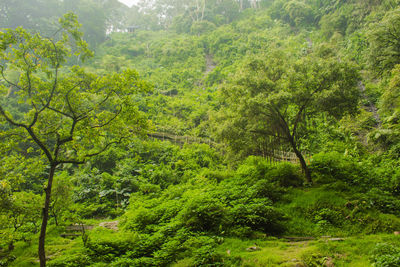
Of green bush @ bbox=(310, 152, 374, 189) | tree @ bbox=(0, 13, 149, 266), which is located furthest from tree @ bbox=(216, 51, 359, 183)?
tree @ bbox=(0, 13, 149, 266)

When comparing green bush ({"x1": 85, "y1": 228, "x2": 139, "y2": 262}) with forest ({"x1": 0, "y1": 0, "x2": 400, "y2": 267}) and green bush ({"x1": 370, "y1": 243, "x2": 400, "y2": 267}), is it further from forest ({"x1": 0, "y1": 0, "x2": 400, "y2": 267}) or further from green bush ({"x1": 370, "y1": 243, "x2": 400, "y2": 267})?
green bush ({"x1": 370, "y1": 243, "x2": 400, "y2": 267})

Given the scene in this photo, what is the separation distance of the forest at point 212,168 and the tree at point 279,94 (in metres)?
0.06

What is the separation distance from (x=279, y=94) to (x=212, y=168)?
7.89 metres

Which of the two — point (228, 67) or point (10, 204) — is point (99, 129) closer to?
point (10, 204)

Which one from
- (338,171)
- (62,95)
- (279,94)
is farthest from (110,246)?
(338,171)

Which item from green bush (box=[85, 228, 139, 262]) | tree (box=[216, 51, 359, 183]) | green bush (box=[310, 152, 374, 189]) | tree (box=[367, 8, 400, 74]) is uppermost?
tree (box=[367, 8, 400, 74])

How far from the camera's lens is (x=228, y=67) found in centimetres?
3047

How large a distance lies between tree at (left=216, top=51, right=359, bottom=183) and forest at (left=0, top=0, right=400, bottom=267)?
0.19 feet

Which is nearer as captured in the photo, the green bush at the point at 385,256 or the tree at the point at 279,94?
the green bush at the point at 385,256

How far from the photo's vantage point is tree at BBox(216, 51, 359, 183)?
9.39 metres

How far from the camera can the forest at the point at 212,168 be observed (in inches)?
235

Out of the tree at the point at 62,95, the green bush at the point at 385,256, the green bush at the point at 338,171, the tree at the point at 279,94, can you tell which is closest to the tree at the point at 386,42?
the tree at the point at 279,94

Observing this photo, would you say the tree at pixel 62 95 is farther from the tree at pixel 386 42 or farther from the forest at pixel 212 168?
the tree at pixel 386 42

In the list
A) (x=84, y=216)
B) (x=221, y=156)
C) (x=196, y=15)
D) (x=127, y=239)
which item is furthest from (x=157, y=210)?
(x=196, y=15)
